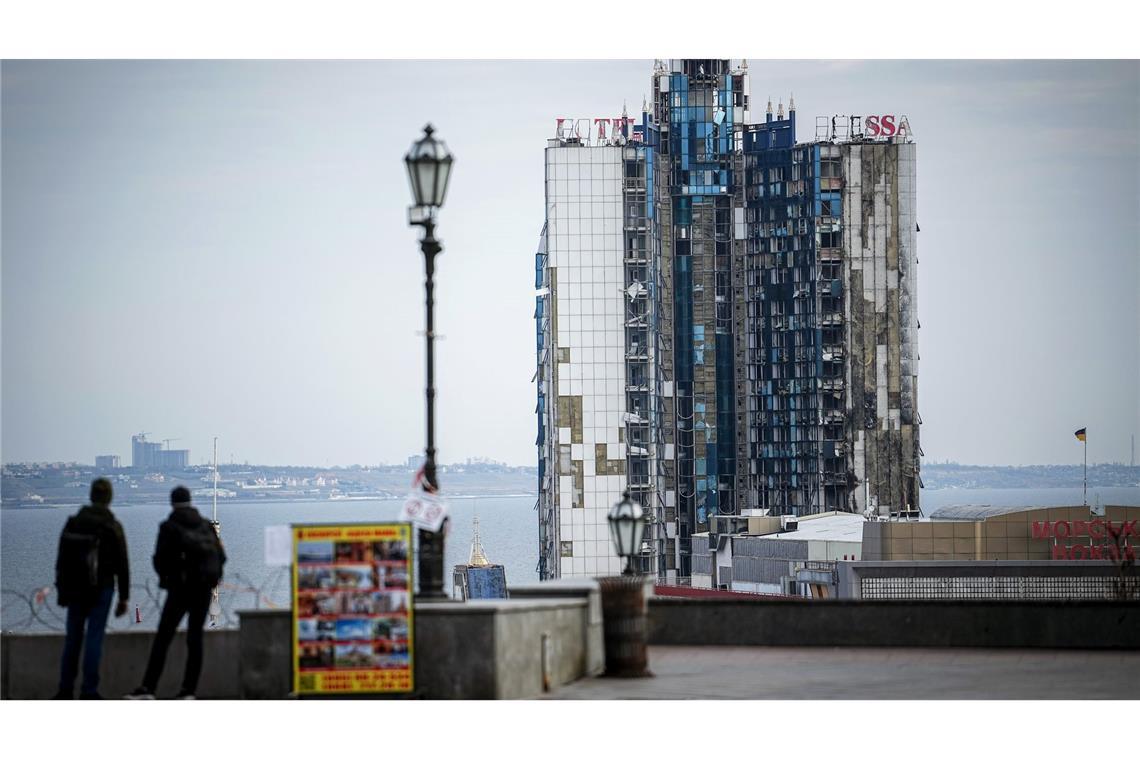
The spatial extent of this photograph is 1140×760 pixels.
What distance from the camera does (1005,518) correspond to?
13150 centimetres

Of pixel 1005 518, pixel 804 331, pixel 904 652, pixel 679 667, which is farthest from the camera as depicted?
pixel 804 331

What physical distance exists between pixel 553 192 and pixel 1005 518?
55743mm

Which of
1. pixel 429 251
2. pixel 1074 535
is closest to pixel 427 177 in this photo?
pixel 429 251

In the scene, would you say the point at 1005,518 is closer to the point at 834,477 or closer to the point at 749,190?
the point at 834,477

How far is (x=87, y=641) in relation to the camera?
54.4ft

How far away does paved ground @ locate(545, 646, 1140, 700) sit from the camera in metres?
17.2

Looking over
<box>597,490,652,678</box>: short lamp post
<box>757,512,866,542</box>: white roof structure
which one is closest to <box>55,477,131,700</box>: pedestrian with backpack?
<box>597,490,652,678</box>: short lamp post

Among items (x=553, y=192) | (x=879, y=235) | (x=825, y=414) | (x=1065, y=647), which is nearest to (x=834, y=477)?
(x=825, y=414)

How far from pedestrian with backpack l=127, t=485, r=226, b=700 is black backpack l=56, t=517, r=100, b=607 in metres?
0.53

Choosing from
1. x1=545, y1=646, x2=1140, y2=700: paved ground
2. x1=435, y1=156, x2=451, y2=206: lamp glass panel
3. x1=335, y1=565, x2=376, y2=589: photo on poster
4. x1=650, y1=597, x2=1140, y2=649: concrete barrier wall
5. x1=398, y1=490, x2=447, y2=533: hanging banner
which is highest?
x1=435, y1=156, x2=451, y2=206: lamp glass panel

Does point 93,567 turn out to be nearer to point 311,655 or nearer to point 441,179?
point 311,655

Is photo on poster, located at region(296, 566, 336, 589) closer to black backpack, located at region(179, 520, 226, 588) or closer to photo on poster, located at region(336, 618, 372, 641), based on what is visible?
photo on poster, located at region(336, 618, 372, 641)

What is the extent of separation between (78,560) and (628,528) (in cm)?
661

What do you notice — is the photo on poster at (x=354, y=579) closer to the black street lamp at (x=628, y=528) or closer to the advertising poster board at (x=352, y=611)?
the advertising poster board at (x=352, y=611)
